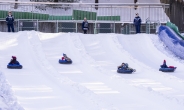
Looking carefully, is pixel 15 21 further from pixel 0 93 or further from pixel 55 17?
pixel 0 93

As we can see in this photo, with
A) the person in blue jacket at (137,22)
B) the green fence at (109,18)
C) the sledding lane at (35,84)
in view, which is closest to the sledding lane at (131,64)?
the person in blue jacket at (137,22)

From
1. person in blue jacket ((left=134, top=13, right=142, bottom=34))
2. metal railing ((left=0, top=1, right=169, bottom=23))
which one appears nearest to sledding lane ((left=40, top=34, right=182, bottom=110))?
person in blue jacket ((left=134, top=13, right=142, bottom=34))

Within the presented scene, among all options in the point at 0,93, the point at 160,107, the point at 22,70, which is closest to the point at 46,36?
the point at 22,70

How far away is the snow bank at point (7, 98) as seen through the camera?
796 centimetres

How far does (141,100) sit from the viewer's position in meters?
9.25

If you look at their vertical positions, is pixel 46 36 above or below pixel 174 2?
below

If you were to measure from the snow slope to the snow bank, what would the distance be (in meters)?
0.10

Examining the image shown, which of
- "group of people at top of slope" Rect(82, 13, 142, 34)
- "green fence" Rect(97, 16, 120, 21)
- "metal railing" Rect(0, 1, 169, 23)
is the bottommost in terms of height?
"group of people at top of slope" Rect(82, 13, 142, 34)

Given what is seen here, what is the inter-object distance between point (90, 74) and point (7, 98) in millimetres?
4063

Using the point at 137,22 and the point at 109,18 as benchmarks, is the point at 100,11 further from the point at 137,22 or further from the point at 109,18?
the point at 137,22

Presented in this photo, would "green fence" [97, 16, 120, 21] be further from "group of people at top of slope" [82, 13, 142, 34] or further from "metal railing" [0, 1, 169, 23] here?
"group of people at top of slope" [82, 13, 142, 34]

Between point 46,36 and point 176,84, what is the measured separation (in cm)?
960

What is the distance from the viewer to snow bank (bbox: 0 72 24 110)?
7.96 meters

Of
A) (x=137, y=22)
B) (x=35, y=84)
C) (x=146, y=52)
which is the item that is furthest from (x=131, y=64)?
(x=137, y=22)
